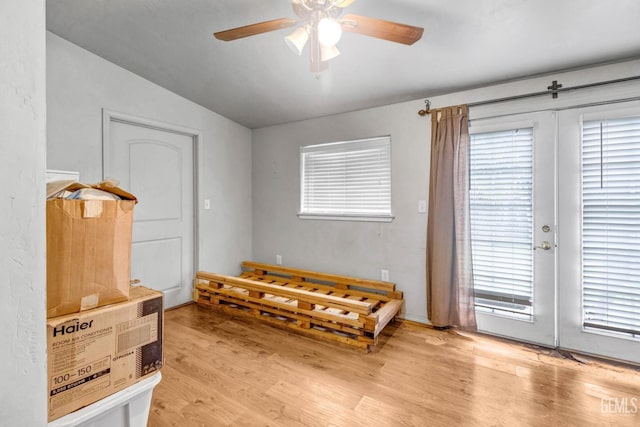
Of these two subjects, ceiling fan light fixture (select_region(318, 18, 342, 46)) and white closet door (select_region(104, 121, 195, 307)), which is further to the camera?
white closet door (select_region(104, 121, 195, 307))

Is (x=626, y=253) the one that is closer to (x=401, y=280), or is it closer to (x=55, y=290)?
(x=401, y=280)

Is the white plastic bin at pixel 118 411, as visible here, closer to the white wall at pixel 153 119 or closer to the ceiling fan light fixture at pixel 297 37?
the ceiling fan light fixture at pixel 297 37

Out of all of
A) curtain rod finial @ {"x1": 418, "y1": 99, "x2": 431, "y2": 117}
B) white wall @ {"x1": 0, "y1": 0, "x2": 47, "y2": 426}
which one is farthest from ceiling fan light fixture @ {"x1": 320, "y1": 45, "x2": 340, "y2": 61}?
curtain rod finial @ {"x1": 418, "y1": 99, "x2": 431, "y2": 117}

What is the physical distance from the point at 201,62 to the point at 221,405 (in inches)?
106

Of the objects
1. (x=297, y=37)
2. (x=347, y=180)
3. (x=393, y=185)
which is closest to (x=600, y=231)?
(x=393, y=185)

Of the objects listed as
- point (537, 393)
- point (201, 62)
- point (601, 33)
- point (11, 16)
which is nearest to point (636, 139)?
point (601, 33)

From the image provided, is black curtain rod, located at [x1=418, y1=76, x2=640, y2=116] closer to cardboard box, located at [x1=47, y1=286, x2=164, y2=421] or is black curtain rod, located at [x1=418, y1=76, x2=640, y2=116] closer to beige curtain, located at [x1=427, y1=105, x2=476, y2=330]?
beige curtain, located at [x1=427, y1=105, x2=476, y2=330]

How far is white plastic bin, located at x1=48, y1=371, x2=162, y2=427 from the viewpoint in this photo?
89cm

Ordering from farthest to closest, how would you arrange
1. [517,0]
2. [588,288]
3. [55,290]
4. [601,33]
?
1. [588,288]
2. [601,33]
3. [517,0]
4. [55,290]

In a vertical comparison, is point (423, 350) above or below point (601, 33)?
below

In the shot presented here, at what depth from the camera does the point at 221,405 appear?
67.0 inches

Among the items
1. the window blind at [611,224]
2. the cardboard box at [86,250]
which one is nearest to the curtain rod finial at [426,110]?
the window blind at [611,224]

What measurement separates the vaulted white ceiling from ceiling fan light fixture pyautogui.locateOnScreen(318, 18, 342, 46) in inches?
19.6

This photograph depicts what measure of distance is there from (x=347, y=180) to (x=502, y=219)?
1568 millimetres
